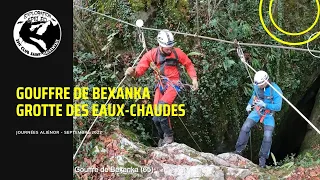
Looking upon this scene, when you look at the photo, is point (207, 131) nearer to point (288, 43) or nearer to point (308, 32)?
point (288, 43)

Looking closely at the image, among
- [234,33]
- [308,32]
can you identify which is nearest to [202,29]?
[234,33]

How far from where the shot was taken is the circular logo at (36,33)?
16.8 feet

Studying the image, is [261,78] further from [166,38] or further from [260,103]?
[166,38]

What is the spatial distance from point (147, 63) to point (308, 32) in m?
4.15

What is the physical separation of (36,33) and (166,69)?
101 inches

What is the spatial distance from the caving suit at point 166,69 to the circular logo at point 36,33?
192 cm

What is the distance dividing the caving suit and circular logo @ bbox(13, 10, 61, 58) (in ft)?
6.32

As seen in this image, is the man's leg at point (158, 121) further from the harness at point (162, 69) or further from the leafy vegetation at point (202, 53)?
the leafy vegetation at point (202, 53)

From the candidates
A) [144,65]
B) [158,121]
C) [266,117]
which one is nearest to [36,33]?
[144,65]

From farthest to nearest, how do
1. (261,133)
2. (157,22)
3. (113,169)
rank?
(261,133) → (157,22) → (113,169)

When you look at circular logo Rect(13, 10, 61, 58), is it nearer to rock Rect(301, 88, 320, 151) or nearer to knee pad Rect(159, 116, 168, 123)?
knee pad Rect(159, 116, 168, 123)

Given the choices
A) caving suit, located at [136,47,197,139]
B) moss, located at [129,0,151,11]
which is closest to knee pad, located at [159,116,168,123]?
caving suit, located at [136,47,197,139]

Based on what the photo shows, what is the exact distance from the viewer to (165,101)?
6918 millimetres

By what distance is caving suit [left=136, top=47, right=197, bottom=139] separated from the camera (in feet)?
22.6
